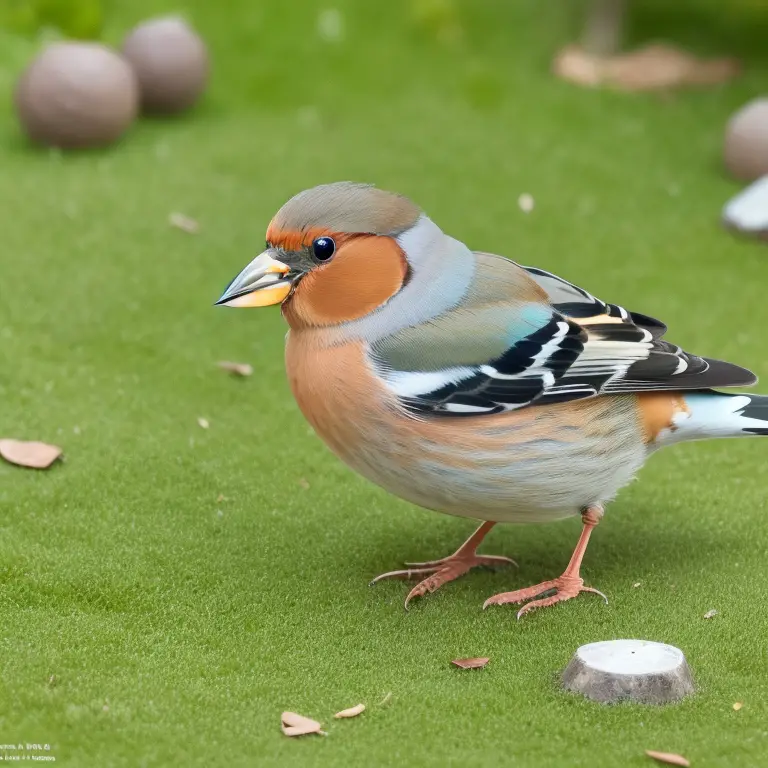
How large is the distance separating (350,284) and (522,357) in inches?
23.1

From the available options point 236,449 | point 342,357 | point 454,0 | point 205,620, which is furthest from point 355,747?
point 454,0

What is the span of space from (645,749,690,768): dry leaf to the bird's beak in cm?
170

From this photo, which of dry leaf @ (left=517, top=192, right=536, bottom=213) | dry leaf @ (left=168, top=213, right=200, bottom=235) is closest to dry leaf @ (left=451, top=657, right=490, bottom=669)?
dry leaf @ (left=168, top=213, right=200, bottom=235)

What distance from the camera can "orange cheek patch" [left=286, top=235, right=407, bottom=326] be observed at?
3602 millimetres

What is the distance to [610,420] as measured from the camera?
3709mm

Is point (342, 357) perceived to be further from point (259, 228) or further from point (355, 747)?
point (259, 228)

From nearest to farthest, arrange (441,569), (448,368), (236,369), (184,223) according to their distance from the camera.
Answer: (448,368)
(441,569)
(236,369)
(184,223)

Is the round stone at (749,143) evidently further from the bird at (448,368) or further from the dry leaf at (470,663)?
the dry leaf at (470,663)

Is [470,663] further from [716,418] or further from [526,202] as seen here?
[526,202]

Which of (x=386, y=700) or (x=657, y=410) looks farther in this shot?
(x=657, y=410)

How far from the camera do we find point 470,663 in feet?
11.2

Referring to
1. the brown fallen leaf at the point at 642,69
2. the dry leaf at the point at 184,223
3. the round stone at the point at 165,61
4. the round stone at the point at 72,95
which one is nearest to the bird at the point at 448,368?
the dry leaf at the point at 184,223

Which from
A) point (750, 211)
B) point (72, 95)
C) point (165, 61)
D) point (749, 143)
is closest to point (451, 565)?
point (750, 211)

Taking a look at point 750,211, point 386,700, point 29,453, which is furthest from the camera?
point 750,211
